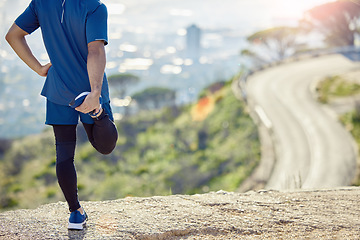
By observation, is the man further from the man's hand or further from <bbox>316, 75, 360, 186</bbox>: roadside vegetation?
<bbox>316, 75, 360, 186</bbox>: roadside vegetation

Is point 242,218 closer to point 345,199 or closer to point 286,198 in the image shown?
point 286,198

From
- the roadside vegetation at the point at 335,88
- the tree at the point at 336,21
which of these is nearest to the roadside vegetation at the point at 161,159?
the roadside vegetation at the point at 335,88

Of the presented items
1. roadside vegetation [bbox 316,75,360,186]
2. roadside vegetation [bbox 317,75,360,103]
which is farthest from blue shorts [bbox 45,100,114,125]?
roadside vegetation [bbox 317,75,360,103]

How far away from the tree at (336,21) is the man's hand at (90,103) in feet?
129

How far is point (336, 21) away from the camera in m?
38.0

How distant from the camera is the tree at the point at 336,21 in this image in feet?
122

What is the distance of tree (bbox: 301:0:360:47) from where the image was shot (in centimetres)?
Answer: 3721

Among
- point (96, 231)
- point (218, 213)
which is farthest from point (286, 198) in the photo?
point (96, 231)

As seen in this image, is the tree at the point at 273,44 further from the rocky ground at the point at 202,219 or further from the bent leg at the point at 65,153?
the bent leg at the point at 65,153

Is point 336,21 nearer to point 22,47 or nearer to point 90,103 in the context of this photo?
point 22,47

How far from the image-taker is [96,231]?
263 centimetres

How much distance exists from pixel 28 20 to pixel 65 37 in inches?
11.8

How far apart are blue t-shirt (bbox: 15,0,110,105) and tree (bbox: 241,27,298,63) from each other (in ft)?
125

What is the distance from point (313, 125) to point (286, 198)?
17449 mm
